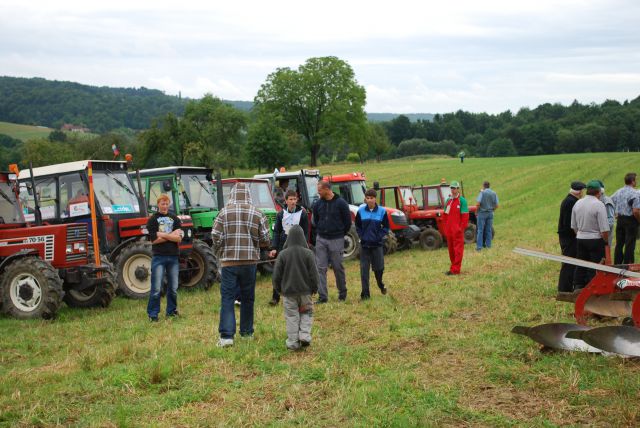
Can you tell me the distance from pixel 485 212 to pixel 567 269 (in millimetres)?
7795

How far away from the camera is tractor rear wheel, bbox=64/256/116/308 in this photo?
10.0m

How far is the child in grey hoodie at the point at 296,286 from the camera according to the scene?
6801mm

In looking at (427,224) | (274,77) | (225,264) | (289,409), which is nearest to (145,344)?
(225,264)

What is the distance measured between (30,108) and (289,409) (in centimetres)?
10455

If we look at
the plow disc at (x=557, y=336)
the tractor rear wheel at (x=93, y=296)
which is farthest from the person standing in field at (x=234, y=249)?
the tractor rear wheel at (x=93, y=296)

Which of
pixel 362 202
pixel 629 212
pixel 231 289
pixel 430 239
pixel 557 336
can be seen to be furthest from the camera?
pixel 430 239

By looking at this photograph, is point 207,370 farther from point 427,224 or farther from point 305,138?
point 305,138

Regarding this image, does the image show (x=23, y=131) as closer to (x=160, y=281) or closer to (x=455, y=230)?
(x=455, y=230)

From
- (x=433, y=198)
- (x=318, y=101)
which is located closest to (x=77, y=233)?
(x=433, y=198)

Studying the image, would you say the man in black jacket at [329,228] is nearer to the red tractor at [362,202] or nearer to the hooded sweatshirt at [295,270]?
the hooded sweatshirt at [295,270]

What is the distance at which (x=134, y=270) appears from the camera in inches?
430

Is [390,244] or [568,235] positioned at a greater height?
[568,235]

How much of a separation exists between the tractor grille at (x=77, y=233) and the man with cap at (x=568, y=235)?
22.7ft

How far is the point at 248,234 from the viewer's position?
23.2ft
